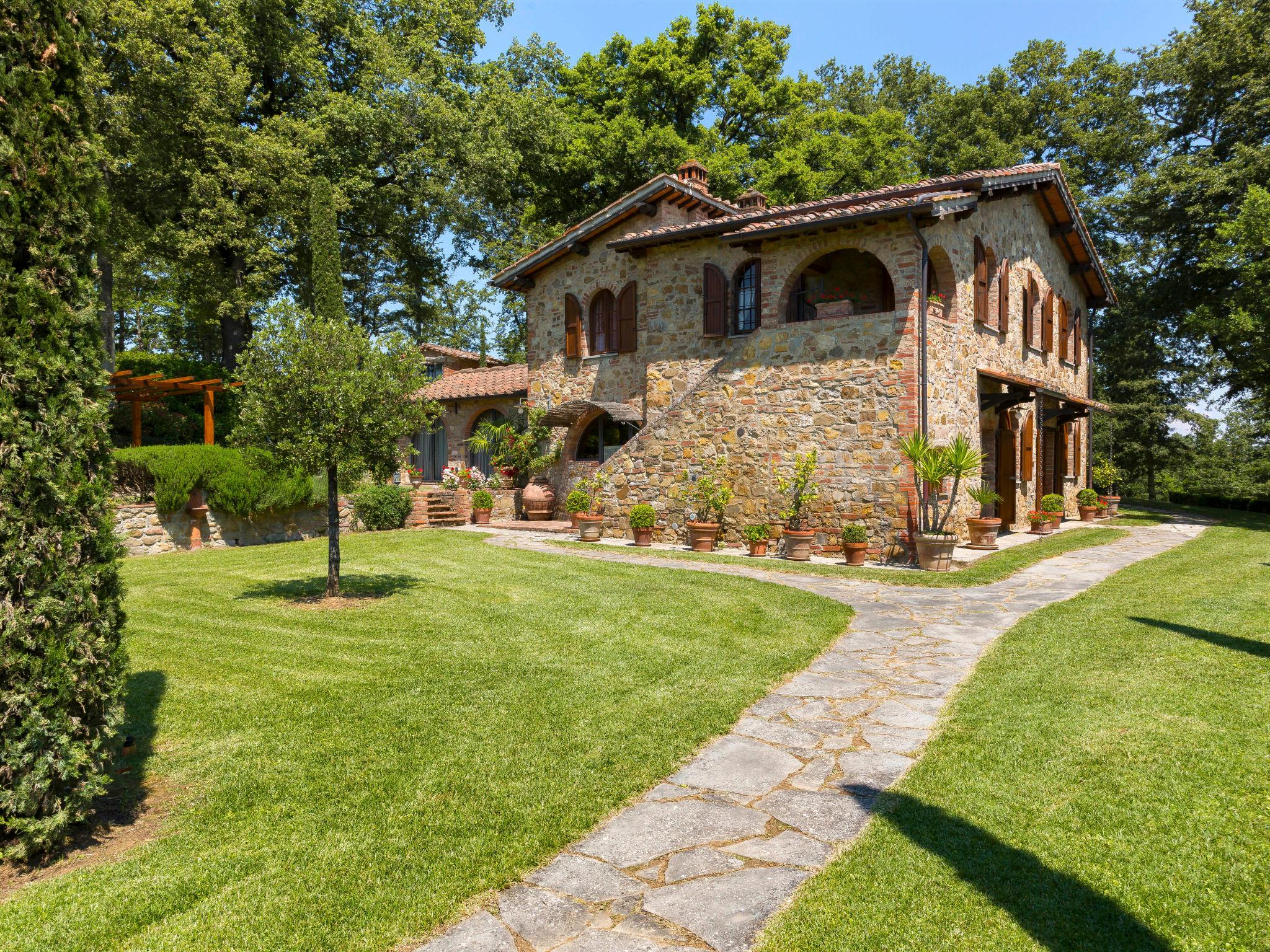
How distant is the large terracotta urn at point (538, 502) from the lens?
18812mm

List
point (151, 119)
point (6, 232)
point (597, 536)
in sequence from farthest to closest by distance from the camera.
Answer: point (151, 119) < point (597, 536) < point (6, 232)

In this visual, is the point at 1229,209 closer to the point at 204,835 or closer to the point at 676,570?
the point at 676,570

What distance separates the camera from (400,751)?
13.8 feet

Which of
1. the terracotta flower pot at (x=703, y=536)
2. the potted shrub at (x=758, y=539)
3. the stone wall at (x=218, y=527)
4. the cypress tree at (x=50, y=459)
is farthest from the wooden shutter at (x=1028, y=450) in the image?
the cypress tree at (x=50, y=459)

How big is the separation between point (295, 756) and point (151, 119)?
73.5 feet

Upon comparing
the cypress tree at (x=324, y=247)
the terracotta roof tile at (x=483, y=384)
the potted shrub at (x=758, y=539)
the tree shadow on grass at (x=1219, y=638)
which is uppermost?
the cypress tree at (x=324, y=247)

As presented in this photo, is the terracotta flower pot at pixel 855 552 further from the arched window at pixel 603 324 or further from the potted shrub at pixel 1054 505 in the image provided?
the arched window at pixel 603 324

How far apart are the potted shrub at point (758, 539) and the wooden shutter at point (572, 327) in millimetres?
7961

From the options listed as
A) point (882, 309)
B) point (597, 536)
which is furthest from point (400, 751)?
point (882, 309)

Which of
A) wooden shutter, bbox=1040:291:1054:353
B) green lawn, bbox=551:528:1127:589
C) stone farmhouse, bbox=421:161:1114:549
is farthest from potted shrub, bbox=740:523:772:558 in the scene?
wooden shutter, bbox=1040:291:1054:353

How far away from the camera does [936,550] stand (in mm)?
11320

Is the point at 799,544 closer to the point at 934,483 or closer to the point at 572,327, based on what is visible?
the point at 934,483

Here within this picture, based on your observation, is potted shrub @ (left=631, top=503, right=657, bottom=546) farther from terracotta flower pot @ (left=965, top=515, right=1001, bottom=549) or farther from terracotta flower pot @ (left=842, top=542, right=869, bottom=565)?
terracotta flower pot @ (left=965, top=515, right=1001, bottom=549)

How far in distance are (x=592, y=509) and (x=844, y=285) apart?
24.0 feet
